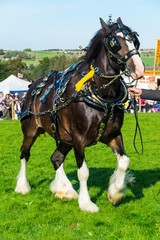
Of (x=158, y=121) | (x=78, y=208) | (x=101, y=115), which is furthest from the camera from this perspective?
(x=158, y=121)

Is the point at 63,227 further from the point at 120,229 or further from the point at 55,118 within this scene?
the point at 55,118

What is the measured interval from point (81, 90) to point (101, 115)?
0.49 m

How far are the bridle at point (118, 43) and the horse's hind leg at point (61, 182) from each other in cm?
257

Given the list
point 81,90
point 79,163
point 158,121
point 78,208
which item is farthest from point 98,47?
point 158,121

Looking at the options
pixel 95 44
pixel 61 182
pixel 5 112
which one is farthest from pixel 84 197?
pixel 5 112

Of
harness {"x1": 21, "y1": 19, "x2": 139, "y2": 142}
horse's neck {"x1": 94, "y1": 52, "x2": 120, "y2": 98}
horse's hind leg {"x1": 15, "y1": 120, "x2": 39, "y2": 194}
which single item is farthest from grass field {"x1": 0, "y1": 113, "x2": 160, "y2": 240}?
horse's neck {"x1": 94, "y1": 52, "x2": 120, "y2": 98}

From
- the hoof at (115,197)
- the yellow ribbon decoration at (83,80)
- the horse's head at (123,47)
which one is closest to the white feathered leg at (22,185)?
the hoof at (115,197)

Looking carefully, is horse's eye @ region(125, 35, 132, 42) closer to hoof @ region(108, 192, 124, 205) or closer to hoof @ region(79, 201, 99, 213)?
hoof @ region(108, 192, 124, 205)

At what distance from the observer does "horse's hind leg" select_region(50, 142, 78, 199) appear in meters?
7.49

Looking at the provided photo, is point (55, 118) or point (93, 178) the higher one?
point (55, 118)

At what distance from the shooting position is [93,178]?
29.6ft

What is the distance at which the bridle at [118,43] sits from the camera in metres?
5.92

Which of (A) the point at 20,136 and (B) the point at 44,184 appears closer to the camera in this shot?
(B) the point at 44,184

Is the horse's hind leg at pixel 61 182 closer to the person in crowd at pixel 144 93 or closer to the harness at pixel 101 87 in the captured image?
the harness at pixel 101 87
